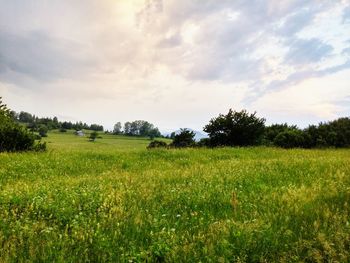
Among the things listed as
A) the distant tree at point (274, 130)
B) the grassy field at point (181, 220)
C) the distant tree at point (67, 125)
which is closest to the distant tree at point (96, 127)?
the distant tree at point (67, 125)

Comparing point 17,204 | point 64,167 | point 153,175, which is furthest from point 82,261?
point 64,167

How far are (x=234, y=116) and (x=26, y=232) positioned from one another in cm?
2513

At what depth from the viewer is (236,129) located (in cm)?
3023

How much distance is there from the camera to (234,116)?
99.2ft

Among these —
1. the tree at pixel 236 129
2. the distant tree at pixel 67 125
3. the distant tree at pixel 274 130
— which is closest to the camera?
the tree at pixel 236 129

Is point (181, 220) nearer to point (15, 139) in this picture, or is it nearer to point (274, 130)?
point (15, 139)

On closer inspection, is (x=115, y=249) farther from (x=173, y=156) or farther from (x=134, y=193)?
(x=173, y=156)

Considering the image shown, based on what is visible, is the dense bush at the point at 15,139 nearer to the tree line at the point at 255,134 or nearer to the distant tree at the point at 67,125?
the tree line at the point at 255,134

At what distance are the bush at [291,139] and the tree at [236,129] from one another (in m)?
1.82

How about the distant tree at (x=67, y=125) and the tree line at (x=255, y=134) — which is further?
the distant tree at (x=67, y=125)

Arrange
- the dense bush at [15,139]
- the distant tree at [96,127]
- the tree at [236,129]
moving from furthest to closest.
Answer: the distant tree at [96,127]
the tree at [236,129]
the dense bush at [15,139]

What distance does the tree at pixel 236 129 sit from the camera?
98.6 ft

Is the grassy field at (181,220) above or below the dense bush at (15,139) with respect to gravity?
below

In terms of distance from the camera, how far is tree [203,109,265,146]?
3006 cm
